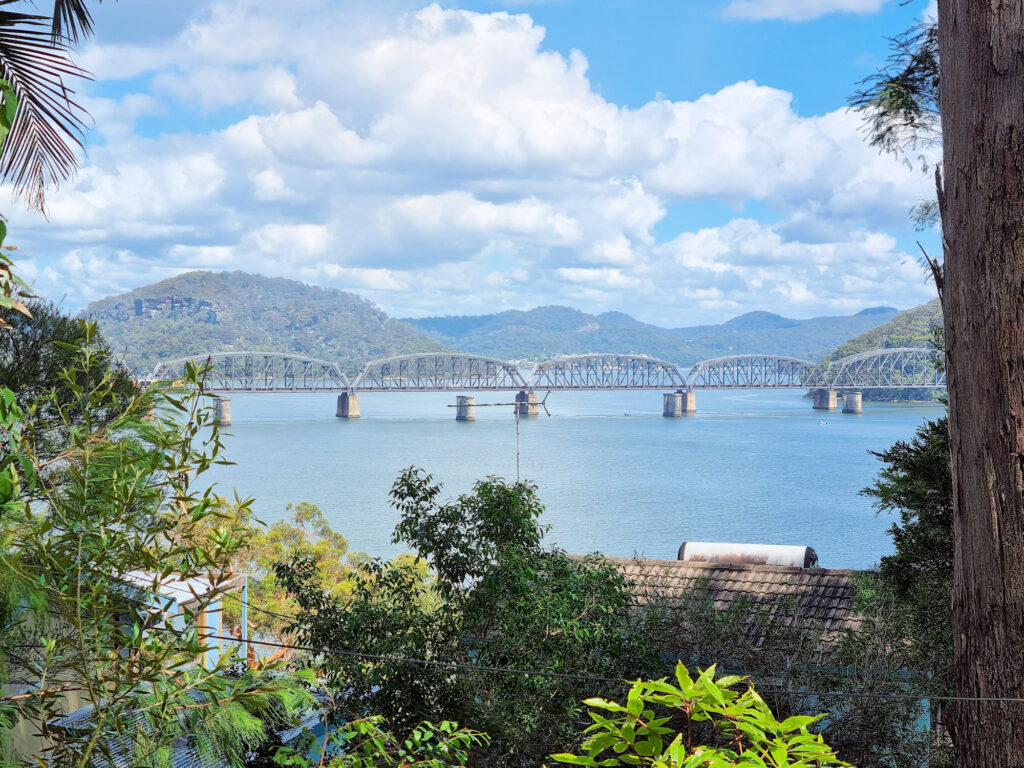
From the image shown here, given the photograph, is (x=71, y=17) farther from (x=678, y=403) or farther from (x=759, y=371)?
(x=759, y=371)

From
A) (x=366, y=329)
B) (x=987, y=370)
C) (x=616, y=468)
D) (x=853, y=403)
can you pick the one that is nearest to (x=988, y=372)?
(x=987, y=370)

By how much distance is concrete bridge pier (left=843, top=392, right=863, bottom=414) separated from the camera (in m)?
76.1

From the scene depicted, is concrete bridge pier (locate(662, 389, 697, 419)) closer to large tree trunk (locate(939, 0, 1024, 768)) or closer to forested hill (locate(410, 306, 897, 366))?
forested hill (locate(410, 306, 897, 366))

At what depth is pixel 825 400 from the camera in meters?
78.4

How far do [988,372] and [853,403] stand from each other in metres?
79.0

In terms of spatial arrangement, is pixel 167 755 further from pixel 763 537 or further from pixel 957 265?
pixel 763 537

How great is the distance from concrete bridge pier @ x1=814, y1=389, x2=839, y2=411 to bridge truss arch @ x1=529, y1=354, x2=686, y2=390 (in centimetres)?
1190

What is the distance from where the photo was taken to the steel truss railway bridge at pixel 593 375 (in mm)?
67875

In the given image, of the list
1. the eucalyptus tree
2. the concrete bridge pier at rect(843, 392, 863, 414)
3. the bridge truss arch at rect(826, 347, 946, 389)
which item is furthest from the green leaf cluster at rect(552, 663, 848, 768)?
the concrete bridge pier at rect(843, 392, 863, 414)

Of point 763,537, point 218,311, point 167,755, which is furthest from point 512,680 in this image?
point 218,311

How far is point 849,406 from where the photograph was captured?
3044 inches

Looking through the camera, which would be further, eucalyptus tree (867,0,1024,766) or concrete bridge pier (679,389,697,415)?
concrete bridge pier (679,389,697,415)

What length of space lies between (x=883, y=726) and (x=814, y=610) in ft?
9.21

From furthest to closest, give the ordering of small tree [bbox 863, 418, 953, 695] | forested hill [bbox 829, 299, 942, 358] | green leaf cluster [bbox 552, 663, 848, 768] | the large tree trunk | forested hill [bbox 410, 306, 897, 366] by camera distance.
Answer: forested hill [bbox 410, 306, 897, 366], forested hill [bbox 829, 299, 942, 358], small tree [bbox 863, 418, 953, 695], the large tree trunk, green leaf cluster [bbox 552, 663, 848, 768]
